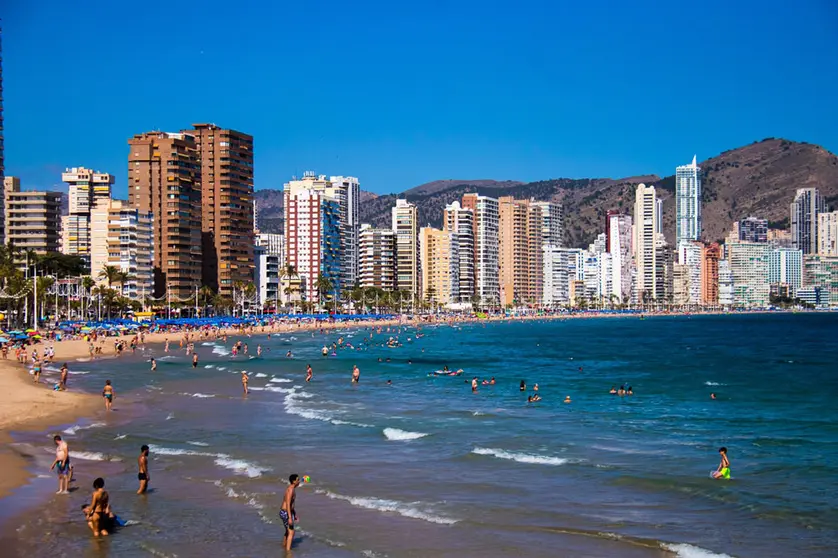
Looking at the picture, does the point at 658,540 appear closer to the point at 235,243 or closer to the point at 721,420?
the point at 721,420

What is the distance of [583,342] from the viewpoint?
123 m

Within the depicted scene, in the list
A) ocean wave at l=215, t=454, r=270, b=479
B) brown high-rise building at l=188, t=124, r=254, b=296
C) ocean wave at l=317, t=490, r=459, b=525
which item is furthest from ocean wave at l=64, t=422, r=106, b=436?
brown high-rise building at l=188, t=124, r=254, b=296

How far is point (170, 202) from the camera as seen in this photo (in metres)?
171

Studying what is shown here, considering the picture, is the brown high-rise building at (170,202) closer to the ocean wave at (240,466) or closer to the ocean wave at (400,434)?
the ocean wave at (400,434)

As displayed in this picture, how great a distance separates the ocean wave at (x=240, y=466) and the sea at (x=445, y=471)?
0.06m

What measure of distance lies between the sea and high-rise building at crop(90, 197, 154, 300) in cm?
10667

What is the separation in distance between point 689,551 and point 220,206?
174 metres

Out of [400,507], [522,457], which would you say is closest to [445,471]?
[522,457]

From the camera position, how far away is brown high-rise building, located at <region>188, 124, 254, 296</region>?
18338 cm

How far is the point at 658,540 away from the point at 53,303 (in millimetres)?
132239

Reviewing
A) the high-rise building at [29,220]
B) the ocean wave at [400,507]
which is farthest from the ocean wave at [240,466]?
the high-rise building at [29,220]

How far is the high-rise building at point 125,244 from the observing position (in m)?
158

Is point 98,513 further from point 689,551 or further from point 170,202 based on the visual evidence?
point 170,202

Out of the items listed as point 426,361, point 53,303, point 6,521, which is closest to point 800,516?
Answer: point 6,521
